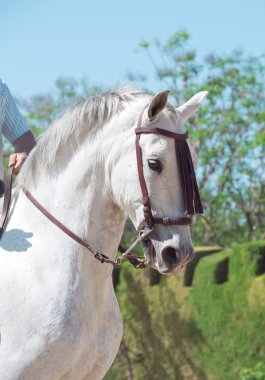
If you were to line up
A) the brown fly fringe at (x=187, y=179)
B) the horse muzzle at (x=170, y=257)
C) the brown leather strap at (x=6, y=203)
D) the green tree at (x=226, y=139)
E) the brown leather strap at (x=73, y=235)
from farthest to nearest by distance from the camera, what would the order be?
the green tree at (x=226, y=139) < the brown leather strap at (x=6, y=203) < the brown leather strap at (x=73, y=235) < the brown fly fringe at (x=187, y=179) < the horse muzzle at (x=170, y=257)

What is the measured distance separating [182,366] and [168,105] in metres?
7.33

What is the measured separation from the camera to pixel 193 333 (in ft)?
37.8

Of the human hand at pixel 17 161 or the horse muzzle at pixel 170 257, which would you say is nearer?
the horse muzzle at pixel 170 257

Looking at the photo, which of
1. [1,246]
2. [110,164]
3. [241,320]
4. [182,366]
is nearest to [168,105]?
[110,164]

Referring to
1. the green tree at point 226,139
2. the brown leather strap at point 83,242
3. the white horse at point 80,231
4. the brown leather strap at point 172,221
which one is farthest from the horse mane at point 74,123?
the green tree at point 226,139

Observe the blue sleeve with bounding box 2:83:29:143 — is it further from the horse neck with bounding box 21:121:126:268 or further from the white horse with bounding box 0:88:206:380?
the horse neck with bounding box 21:121:126:268

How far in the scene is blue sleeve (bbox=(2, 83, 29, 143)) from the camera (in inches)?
217

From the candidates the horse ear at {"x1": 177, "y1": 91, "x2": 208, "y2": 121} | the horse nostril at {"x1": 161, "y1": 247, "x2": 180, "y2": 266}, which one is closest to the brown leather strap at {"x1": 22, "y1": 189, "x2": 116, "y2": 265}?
the horse nostril at {"x1": 161, "y1": 247, "x2": 180, "y2": 266}

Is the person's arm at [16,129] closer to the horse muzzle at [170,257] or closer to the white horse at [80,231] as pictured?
the white horse at [80,231]

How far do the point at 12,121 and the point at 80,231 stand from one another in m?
1.02

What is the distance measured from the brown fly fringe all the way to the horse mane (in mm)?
484

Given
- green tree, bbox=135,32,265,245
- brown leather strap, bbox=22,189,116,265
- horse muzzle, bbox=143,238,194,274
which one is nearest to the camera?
horse muzzle, bbox=143,238,194,274

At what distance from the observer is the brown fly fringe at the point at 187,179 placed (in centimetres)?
469

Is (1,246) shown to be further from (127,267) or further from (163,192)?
(127,267)
